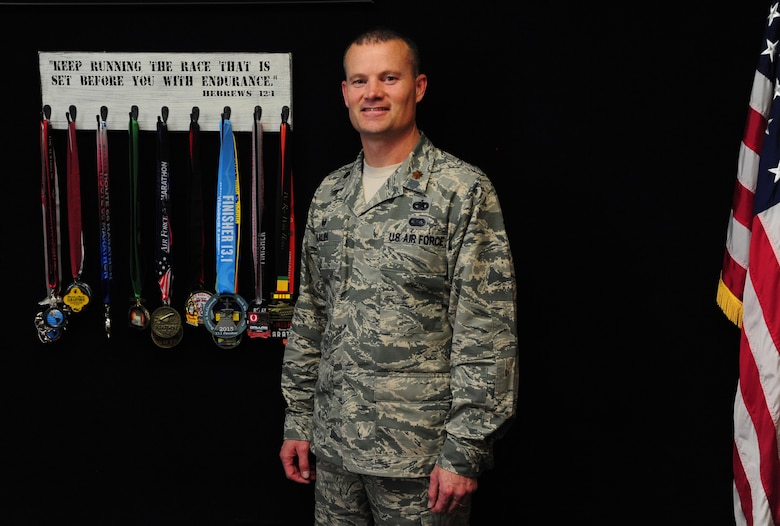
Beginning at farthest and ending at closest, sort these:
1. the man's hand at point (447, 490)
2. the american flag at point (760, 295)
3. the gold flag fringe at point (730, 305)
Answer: the gold flag fringe at point (730, 305) < the american flag at point (760, 295) < the man's hand at point (447, 490)

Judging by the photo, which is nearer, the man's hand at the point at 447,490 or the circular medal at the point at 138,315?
the man's hand at the point at 447,490

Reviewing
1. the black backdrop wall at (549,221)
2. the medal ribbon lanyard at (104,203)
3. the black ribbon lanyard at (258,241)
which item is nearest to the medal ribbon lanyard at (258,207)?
the black ribbon lanyard at (258,241)

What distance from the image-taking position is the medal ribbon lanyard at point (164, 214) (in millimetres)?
2145

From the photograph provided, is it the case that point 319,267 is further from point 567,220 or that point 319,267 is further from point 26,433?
point 26,433

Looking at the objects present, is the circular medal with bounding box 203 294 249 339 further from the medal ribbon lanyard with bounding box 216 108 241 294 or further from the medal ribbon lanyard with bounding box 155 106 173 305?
the medal ribbon lanyard with bounding box 155 106 173 305

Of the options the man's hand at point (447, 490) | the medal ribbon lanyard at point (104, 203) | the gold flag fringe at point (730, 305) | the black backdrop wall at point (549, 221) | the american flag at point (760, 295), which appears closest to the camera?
the man's hand at point (447, 490)

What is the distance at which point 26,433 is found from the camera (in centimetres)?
231

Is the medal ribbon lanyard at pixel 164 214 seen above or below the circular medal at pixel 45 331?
above

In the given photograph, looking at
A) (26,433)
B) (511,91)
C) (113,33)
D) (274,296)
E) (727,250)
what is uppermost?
(113,33)

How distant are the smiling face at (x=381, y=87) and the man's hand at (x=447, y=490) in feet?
2.58

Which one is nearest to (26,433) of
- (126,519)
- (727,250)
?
(126,519)

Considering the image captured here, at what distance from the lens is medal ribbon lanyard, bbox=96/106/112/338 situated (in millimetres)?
2166

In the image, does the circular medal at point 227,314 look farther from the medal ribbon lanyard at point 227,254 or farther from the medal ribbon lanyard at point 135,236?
the medal ribbon lanyard at point 135,236

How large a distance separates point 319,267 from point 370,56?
1.73 feet
